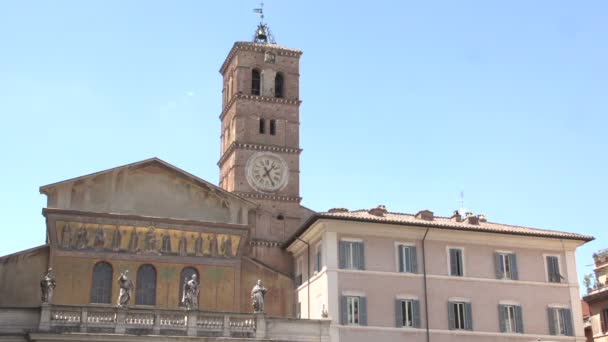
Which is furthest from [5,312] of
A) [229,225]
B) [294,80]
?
[294,80]

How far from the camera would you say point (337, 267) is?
35406 mm

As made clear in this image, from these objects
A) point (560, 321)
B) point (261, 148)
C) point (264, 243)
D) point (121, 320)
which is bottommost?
point (121, 320)

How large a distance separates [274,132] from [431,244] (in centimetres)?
1558

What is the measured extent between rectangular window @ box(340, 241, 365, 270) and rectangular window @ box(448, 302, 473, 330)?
443 centimetres

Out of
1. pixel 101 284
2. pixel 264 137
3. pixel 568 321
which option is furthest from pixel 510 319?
pixel 264 137

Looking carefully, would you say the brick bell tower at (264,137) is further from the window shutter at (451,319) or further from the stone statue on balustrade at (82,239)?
the window shutter at (451,319)

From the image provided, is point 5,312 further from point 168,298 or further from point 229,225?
point 229,225

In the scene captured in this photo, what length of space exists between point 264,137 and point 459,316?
711 inches

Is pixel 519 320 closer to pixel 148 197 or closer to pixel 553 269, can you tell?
pixel 553 269

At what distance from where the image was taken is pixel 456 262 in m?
37.5

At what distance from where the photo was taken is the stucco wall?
35.5m

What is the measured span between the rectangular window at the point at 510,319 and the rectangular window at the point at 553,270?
8.52 feet

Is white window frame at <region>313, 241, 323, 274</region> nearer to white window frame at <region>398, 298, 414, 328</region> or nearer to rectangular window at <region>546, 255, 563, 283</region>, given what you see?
white window frame at <region>398, 298, 414, 328</region>

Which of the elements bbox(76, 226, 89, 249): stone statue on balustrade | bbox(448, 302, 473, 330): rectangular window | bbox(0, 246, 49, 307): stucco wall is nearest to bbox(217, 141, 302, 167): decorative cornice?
bbox(76, 226, 89, 249): stone statue on balustrade
